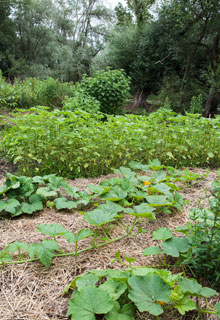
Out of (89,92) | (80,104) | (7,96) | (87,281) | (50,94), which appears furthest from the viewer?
(50,94)

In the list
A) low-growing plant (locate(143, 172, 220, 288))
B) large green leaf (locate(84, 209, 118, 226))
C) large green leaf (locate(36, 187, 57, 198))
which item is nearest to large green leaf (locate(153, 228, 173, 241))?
low-growing plant (locate(143, 172, 220, 288))

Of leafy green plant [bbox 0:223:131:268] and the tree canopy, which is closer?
leafy green plant [bbox 0:223:131:268]

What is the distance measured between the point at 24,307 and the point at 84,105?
14.6 ft

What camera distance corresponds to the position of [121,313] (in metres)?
0.86

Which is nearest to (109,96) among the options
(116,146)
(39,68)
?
(116,146)

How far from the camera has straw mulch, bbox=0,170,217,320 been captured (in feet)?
3.06

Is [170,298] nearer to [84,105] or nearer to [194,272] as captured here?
[194,272]

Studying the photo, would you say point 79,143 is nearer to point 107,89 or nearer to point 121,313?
point 121,313

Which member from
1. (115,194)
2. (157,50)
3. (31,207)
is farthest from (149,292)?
(157,50)

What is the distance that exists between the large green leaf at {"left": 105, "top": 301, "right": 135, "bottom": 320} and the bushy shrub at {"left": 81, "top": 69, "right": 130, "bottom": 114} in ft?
18.3

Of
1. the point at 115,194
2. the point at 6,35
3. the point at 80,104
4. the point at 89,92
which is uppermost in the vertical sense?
the point at 6,35

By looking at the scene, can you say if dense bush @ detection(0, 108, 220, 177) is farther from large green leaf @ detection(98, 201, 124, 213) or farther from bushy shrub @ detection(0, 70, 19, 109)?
bushy shrub @ detection(0, 70, 19, 109)

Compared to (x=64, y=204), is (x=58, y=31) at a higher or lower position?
higher

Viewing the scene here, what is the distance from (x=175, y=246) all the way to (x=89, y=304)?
0.53 metres
